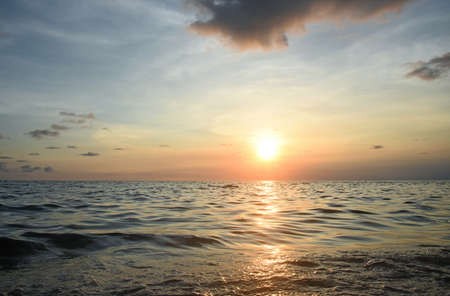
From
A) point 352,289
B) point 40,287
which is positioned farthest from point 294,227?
point 40,287

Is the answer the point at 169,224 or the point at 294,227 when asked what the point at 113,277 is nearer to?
the point at 169,224

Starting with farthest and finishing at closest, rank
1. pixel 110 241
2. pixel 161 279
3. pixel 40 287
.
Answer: pixel 110 241 < pixel 161 279 < pixel 40 287

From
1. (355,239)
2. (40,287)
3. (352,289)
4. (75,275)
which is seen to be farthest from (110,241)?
(355,239)

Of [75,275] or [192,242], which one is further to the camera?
[192,242]

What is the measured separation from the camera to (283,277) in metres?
4.88

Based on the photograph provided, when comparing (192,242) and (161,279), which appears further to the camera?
(192,242)

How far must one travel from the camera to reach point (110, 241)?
8.23 metres

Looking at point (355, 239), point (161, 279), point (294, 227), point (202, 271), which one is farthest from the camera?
point (294, 227)

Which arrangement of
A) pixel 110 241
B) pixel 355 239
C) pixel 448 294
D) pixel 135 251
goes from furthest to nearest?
pixel 355 239 < pixel 110 241 < pixel 135 251 < pixel 448 294

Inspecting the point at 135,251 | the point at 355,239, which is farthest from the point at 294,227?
the point at 135,251

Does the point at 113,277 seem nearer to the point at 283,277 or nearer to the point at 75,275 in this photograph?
the point at 75,275

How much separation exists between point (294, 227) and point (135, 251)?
22.1 feet

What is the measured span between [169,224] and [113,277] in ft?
23.8

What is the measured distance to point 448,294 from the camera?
397 cm
